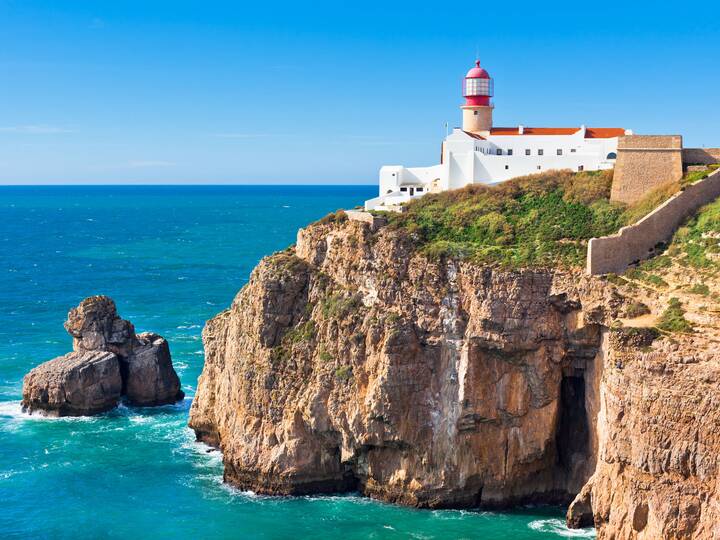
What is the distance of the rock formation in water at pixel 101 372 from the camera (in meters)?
49.9

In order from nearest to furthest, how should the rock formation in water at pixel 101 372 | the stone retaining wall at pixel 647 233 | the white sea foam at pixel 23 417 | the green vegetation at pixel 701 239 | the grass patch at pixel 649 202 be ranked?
the green vegetation at pixel 701 239
the stone retaining wall at pixel 647 233
the grass patch at pixel 649 202
the white sea foam at pixel 23 417
the rock formation in water at pixel 101 372

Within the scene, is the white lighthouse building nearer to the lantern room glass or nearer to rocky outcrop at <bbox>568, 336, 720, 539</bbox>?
the lantern room glass

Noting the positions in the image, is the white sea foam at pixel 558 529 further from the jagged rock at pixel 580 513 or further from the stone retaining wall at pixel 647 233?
the stone retaining wall at pixel 647 233

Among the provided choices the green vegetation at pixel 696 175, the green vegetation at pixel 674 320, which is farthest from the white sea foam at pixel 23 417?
the green vegetation at pixel 696 175

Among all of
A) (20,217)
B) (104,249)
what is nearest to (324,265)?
(104,249)

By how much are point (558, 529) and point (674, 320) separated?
9.13m

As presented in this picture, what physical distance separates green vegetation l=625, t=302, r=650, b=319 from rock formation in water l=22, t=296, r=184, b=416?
2823cm

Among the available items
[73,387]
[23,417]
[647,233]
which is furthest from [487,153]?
[23,417]

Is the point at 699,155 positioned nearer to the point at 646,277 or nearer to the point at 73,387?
the point at 646,277

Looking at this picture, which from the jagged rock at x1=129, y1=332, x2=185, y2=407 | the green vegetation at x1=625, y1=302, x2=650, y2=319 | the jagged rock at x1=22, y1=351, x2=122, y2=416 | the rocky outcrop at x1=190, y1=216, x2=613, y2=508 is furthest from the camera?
the jagged rock at x1=129, y1=332, x2=185, y2=407

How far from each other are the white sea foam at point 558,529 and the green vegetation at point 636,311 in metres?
8.14

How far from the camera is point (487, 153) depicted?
165ft

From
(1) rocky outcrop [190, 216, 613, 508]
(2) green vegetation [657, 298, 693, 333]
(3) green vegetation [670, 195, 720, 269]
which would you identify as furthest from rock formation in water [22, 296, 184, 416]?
(2) green vegetation [657, 298, 693, 333]

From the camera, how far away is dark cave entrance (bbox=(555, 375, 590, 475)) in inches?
1454
